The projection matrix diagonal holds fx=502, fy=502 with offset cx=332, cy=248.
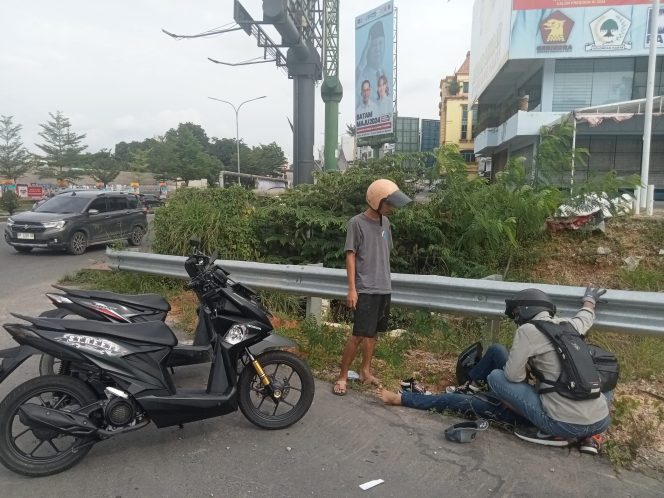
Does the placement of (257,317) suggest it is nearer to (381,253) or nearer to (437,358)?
(381,253)

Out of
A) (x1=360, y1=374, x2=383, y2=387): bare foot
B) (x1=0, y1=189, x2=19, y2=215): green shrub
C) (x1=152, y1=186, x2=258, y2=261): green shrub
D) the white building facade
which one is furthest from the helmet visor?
(x1=0, y1=189, x2=19, y2=215): green shrub

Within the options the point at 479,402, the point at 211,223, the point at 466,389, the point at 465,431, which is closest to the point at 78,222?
the point at 211,223

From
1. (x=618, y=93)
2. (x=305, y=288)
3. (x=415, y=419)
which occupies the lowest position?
(x=415, y=419)

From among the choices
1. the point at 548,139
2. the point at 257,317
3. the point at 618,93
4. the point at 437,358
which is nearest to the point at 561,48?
the point at 618,93

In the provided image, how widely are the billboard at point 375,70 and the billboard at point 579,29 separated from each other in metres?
10.6

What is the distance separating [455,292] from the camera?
14.3ft

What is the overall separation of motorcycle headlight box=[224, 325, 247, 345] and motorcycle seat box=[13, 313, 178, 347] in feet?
1.11

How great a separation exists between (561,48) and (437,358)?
28711mm

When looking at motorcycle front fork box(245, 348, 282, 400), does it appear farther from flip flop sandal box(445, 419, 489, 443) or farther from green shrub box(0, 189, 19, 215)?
green shrub box(0, 189, 19, 215)

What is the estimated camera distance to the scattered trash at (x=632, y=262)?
7238 mm

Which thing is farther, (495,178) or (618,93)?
(618,93)

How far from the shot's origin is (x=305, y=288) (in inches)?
200

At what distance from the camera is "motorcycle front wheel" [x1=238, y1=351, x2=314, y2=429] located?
340 centimetres

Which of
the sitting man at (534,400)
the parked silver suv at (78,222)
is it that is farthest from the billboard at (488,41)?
the sitting man at (534,400)
